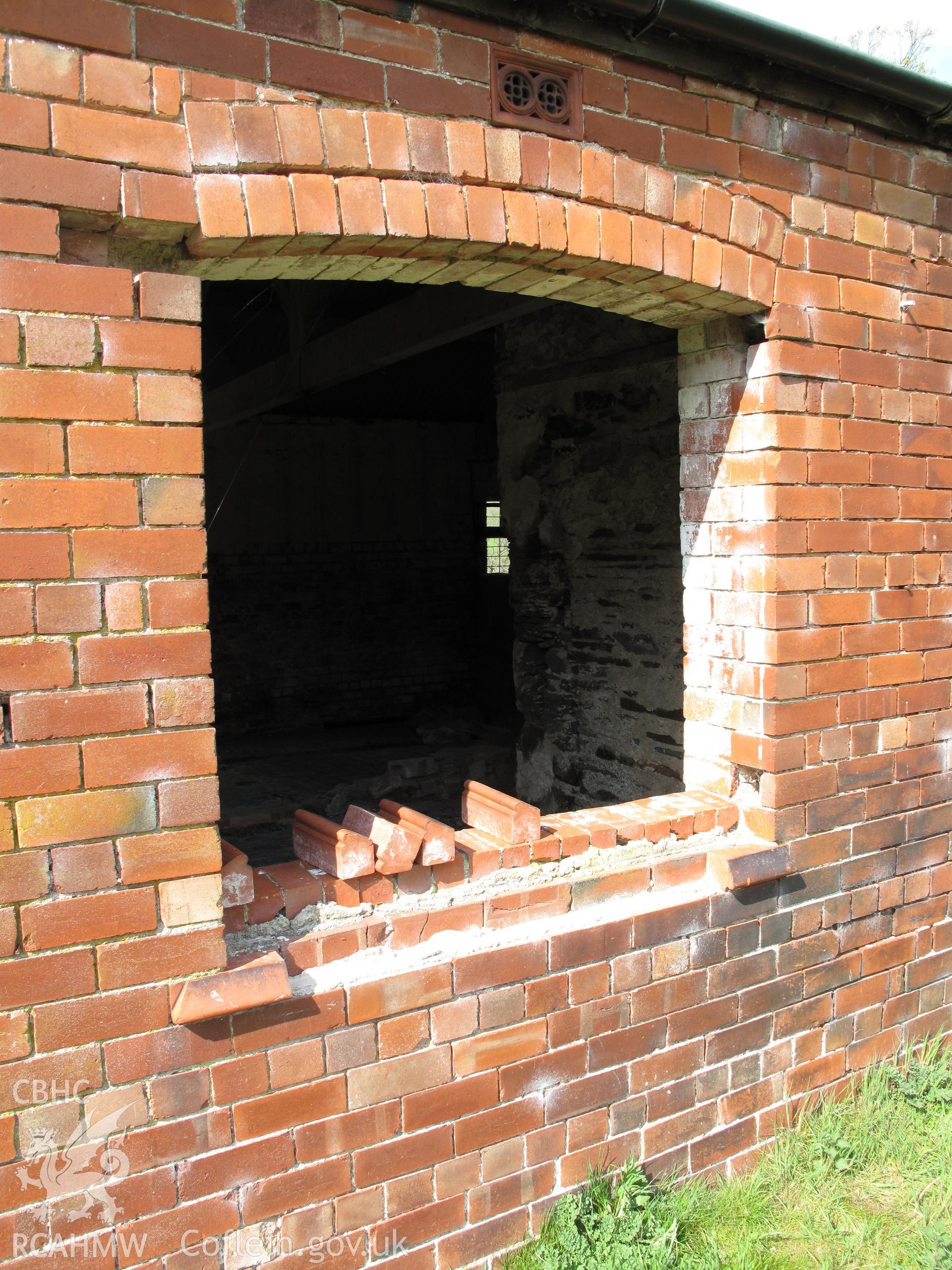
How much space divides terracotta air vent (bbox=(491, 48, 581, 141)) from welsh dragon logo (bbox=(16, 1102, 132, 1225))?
8.66ft

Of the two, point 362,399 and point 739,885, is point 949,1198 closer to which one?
point 739,885

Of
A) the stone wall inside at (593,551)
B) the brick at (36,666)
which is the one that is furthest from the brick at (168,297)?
the stone wall inside at (593,551)

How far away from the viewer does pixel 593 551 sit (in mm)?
5930

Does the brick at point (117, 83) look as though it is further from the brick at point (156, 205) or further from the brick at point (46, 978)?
the brick at point (46, 978)

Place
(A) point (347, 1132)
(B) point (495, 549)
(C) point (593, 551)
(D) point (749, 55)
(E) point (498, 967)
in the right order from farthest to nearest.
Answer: (B) point (495, 549)
(C) point (593, 551)
(D) point (749, 55)
(E) point (498, 967)
(A) point (347, 1132)

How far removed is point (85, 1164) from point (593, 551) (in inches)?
177

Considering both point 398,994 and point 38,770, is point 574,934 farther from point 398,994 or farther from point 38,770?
point 38,770

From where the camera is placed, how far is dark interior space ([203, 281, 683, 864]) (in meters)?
5.56

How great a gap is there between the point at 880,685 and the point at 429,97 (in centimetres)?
241

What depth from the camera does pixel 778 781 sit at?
3.13 m

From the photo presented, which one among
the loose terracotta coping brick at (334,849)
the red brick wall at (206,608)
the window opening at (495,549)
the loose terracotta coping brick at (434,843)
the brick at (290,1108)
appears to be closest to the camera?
the red brick wall at (206,608)

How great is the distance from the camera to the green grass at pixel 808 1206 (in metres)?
2.73

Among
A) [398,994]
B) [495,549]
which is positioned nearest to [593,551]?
[398,994]

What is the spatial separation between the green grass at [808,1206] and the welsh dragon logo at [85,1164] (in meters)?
1.21
